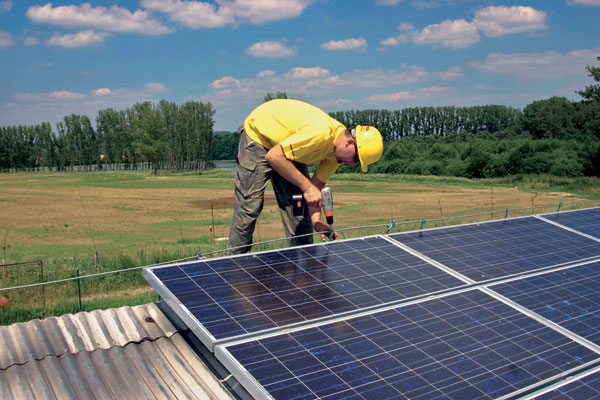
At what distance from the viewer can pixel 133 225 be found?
24484mm

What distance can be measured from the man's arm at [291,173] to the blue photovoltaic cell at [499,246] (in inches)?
44.3

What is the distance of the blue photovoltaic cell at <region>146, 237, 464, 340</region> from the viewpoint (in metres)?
3.67

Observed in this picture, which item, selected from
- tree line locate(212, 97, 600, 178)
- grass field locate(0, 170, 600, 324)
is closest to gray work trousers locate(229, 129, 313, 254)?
grass field locate(0, 170, 600, 324)

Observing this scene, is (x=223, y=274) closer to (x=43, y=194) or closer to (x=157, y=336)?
(x=157, y=336)

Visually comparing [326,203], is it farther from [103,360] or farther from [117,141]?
[117,141]

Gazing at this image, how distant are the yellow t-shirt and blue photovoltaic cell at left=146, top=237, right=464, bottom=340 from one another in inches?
43.1

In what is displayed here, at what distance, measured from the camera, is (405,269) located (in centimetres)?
486

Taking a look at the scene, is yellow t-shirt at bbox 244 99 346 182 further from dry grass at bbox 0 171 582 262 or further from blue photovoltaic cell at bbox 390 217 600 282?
dry grass at bbox 0 171 582 262

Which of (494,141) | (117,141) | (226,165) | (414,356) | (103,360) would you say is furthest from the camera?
(226,165)

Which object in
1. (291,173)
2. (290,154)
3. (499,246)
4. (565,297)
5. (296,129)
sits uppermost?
(296,129)

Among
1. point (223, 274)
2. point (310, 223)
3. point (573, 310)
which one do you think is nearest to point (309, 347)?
point (223, 274)

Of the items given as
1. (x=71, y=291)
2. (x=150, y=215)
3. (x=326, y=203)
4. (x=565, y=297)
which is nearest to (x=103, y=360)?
(x=326, y=203)

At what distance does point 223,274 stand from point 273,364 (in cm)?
148

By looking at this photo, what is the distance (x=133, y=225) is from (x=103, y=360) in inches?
854
